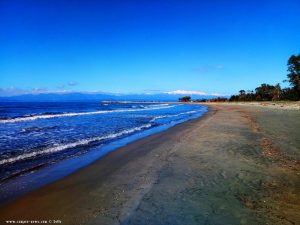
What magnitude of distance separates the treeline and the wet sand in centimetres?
8061

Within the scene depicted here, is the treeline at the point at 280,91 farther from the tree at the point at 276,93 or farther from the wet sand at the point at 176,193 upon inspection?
the wet sand at the point at 176,193

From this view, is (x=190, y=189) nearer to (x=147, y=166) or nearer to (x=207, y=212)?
(x=207, y=212)

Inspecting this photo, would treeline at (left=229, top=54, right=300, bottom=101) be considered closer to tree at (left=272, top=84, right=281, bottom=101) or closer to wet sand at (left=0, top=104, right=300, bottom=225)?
tree at (left=272, top=84, right=281, bottom=101)

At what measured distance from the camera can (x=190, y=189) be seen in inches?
243

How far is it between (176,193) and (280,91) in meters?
114

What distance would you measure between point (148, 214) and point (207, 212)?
118 cm

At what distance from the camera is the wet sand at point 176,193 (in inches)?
187

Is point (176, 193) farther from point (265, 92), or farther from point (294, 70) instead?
point (265, 92)

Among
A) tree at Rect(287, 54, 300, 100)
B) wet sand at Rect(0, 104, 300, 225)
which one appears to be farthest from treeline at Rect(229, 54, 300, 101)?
wet sand at Rect(0, 104, 300, 225)

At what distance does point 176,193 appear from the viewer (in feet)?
19.4

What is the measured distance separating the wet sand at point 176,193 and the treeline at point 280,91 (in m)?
80.6

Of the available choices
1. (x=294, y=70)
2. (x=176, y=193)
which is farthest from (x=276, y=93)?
(x=176, y=193)

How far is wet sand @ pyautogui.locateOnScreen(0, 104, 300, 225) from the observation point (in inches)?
187

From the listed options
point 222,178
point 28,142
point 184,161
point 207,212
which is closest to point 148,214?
point 207,212
